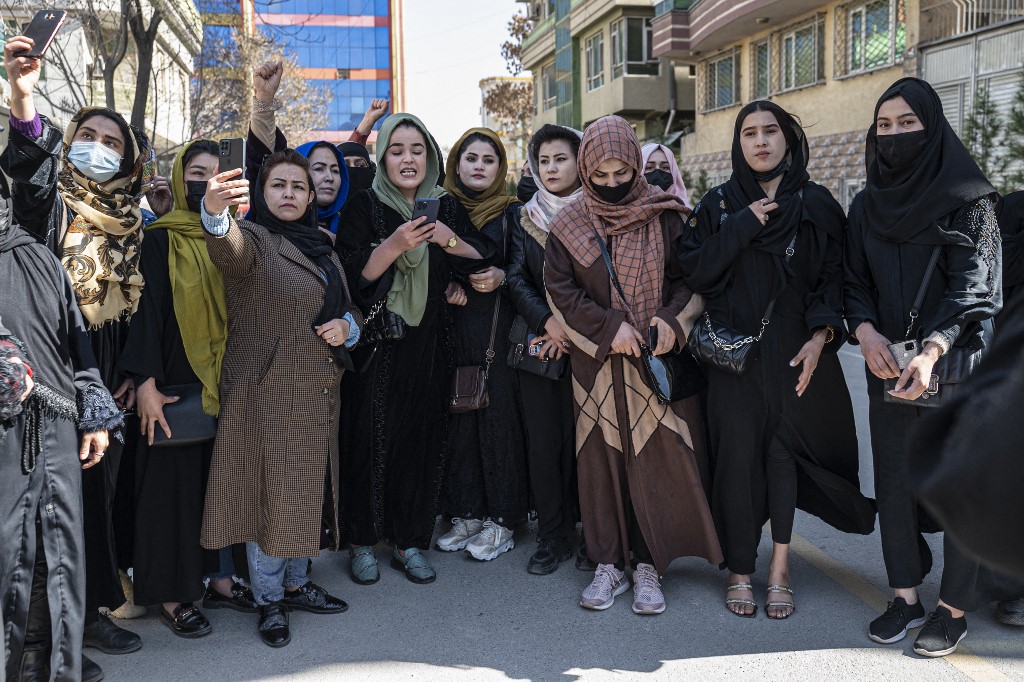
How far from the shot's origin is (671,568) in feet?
13.6

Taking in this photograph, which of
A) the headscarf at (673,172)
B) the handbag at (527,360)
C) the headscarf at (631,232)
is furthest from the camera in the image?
the headscarf at (673,172)

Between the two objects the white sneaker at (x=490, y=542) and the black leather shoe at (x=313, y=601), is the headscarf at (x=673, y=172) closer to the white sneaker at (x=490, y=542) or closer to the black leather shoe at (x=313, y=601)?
the white sneaker at (x=490, y=542)

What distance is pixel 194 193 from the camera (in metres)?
3.57

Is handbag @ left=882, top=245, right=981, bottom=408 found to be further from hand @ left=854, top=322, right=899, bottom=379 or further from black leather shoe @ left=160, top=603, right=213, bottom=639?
black leather shoe @ left=160, top=603, right=213, bottom=639

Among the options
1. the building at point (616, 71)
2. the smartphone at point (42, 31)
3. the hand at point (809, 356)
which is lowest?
the hand at point (809, 356)

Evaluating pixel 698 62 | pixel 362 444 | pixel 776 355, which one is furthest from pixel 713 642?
pixel 698 62

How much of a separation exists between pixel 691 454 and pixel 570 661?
3.23 ft

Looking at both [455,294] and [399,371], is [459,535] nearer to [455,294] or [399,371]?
[399,371]

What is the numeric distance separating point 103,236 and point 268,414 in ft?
2.88

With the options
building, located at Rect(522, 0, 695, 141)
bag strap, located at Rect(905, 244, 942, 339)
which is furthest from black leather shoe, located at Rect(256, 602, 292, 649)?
building, located at Rect(522, 0, 695, 141)

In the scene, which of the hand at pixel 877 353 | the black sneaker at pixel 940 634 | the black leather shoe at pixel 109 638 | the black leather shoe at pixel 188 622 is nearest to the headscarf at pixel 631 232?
the hand at pixel 877 353

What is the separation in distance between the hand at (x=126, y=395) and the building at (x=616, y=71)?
22.7 metres

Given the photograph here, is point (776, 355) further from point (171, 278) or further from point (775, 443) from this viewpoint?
point (171, 278)

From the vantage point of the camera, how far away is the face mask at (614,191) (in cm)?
377
